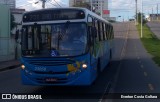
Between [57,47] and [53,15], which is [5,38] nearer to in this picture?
[53,15]

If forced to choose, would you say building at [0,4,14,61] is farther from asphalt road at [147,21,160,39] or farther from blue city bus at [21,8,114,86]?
asphalt road at [147,21,160,39]

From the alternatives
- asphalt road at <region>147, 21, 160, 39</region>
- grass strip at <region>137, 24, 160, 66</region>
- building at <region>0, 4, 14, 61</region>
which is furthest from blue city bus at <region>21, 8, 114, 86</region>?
asphalt road at <region>147, 21, 160, 39</region>

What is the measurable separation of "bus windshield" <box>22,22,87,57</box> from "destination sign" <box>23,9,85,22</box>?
0.24 metres

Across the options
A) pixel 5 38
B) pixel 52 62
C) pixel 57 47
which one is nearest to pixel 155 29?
pixel 5 38

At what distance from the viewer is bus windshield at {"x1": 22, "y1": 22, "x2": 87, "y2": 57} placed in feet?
43.2

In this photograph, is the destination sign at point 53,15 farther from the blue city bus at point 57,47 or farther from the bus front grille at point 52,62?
the bus front grille at point 52,62

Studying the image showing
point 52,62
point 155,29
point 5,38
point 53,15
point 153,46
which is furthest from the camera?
point 155,29

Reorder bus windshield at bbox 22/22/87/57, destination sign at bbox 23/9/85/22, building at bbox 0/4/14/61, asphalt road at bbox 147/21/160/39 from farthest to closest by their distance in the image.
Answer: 1. asphalt road at bbox 147/21/160/39
2. building at bbox 0/4/14/61
3. destination sign at bbox 23/9/85/22
4. bus windshield at bbox 22/22/87/57

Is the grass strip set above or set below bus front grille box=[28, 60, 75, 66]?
below

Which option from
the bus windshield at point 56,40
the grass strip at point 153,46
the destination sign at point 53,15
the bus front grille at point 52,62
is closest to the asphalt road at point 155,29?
the grass strip at point 153,46

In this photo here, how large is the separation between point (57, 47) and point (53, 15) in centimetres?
117

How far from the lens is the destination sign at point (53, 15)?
44.2ft

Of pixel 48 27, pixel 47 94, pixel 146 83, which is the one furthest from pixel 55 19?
pixel 146 83

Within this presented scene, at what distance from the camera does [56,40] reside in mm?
→ 13297
